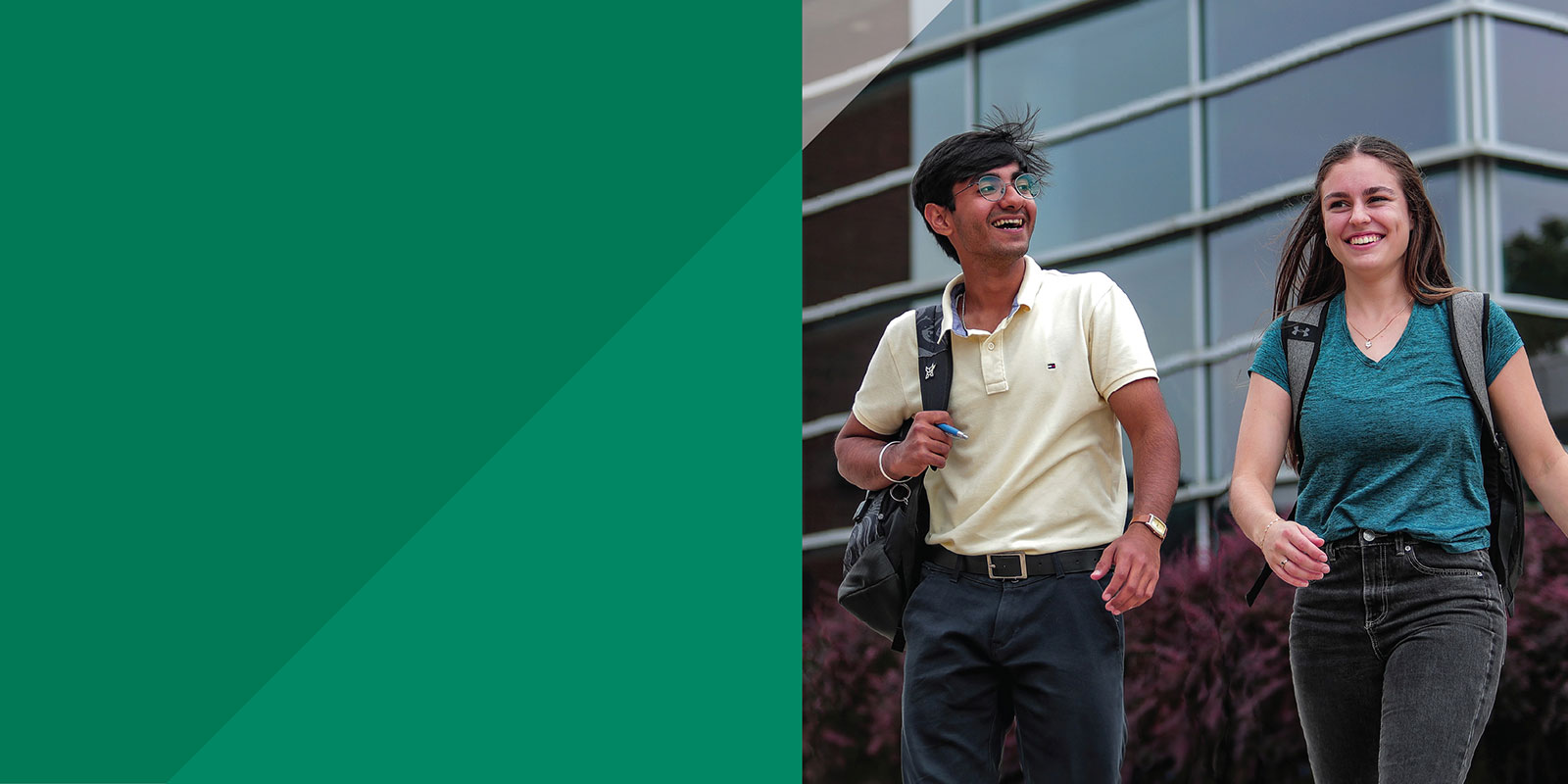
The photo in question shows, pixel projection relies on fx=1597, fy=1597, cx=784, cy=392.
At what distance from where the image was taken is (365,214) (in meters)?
8.62

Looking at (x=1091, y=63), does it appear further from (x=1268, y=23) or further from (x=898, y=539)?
(x=898, y=539)

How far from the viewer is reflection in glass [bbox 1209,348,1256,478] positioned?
24.6 ft

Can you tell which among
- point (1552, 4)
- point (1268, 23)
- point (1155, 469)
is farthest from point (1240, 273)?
point (1155, 469)

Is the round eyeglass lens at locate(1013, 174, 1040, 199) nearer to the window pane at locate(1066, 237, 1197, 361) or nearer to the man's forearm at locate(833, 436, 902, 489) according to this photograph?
the man's forearm at locate(833, 436, 902, 489)

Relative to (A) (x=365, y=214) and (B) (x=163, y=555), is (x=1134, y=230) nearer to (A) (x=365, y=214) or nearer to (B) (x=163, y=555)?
(A) (x=365, y=214)

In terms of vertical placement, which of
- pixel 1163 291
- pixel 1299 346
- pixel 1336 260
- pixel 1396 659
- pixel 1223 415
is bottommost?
pixel 1396 659

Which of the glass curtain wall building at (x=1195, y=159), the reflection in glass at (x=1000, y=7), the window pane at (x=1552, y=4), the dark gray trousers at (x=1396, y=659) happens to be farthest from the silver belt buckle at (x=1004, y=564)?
the reflection in glass at (x=1000, y=7)

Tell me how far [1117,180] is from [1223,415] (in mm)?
1340

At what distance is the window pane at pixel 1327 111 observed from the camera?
6.88 m

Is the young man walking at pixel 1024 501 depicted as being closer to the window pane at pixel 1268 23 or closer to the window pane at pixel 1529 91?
the window pane at pixel 1529 91

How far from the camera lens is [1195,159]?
777 centimetres

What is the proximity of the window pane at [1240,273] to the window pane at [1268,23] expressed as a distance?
0.78 m

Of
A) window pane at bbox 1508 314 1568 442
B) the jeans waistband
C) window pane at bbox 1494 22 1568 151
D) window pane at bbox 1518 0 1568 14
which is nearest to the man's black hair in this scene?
the jeans waistband

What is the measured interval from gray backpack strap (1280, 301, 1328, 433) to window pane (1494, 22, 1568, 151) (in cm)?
380
